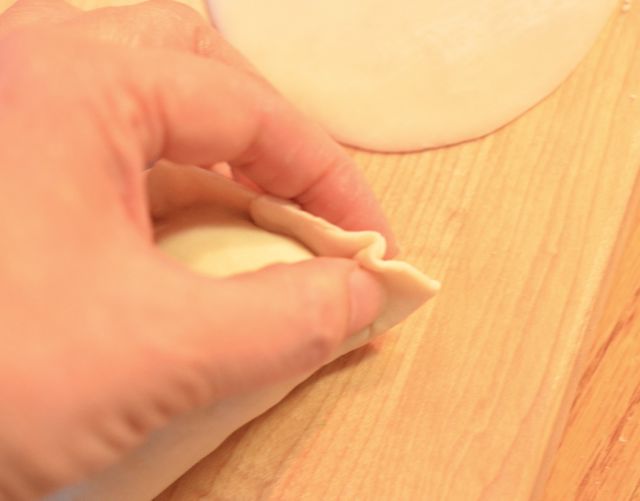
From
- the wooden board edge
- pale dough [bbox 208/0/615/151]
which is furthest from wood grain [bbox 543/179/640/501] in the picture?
pale dough [bbox 208/0/615/151]

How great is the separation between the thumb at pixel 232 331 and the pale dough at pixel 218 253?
9 centimetres

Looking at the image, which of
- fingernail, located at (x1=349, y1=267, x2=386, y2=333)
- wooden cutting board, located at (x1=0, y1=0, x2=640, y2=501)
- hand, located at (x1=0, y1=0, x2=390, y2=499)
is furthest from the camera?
wooden cutting board, located at (x1=0, y1=0, x2=640, y2=501)

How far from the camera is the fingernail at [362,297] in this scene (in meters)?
0.49

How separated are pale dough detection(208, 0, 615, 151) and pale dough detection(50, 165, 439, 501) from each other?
17 centimetres

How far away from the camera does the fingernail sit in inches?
19.1

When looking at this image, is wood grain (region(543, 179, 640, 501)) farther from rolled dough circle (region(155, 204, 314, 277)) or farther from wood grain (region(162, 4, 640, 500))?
rolled dough circle (region(155, 204, 314, 277))

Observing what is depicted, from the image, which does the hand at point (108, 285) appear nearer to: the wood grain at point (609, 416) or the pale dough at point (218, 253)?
the pale dough at point (218, 253)

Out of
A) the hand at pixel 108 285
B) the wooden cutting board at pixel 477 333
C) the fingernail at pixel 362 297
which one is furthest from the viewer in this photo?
the wooden cutting board at pixel 477 333

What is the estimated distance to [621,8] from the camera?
74cm

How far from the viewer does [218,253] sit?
1.68 feet

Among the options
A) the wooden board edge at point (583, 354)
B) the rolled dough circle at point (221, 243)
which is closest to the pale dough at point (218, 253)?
the rolled dough circle at point (221, 243)

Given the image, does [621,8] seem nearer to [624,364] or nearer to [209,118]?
[624,364]

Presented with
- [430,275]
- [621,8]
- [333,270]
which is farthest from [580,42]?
[333,270]

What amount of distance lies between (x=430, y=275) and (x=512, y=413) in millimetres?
126
